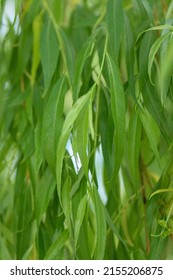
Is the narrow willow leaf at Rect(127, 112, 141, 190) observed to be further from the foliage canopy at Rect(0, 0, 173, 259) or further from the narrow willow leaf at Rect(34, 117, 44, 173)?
the narrow willow leaf at Rect(34, 117, 44, 173)

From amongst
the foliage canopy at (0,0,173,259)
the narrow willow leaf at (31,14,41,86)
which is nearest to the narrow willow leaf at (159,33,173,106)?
the foliage canopy at (0,0,173,259)

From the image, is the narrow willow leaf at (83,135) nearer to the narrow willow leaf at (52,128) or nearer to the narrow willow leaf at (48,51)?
the narrow willow leaf at (52,128)

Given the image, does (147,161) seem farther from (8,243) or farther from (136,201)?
(8,243)

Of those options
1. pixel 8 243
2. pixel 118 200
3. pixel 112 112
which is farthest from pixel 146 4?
pixel 8 243

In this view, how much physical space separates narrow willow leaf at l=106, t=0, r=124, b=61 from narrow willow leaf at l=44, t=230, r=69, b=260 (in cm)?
23

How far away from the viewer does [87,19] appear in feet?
3.65

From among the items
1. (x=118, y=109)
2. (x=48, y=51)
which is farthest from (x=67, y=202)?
(x=48, y=51)

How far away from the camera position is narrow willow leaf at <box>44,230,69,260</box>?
2.84ft

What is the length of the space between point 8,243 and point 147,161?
29 centimetres

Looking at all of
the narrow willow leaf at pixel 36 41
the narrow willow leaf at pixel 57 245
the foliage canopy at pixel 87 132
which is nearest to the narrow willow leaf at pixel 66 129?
the foliage canopy at pixel 87 132

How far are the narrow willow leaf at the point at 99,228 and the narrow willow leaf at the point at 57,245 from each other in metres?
0.06

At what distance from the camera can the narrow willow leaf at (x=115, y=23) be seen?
32.2 inches

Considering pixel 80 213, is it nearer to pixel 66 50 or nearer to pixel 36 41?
pixel 66 50

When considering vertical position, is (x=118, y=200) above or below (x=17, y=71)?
Result: below
